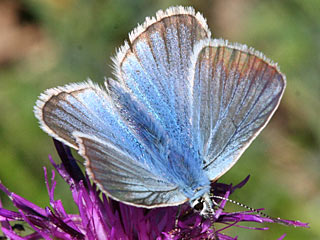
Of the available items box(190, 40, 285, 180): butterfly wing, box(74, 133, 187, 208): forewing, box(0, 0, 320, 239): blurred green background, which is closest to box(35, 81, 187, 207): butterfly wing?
box(74, 133, 187, 208): forewing

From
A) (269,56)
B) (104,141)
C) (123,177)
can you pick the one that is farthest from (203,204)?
(269,56)

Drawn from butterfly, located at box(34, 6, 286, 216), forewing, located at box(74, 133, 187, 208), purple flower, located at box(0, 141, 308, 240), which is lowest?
purple flower, located at box(0, 141, 308, 240)

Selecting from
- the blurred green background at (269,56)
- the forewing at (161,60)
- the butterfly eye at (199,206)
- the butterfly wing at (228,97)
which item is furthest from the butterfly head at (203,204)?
the blurred green background at (269,56)

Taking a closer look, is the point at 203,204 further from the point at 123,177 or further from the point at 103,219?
the point at 103,219

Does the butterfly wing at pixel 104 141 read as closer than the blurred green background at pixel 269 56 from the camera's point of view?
Yes

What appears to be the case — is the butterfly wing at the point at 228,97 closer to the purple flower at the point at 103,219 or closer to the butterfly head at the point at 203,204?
the butterfly head at the point at 203,204

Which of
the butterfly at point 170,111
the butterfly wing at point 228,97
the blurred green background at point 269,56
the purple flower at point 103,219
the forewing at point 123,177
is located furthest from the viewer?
the blurred green background at point 269,56

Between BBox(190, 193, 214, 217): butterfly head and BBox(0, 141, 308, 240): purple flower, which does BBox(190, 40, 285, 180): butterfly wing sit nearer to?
BBox(190, 193, 214, 217): butterfly head
